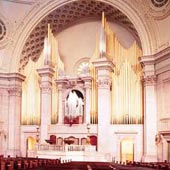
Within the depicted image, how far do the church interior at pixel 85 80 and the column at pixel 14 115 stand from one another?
69mm

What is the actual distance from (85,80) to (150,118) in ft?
17.1

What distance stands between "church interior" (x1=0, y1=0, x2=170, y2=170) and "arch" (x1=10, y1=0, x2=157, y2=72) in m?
0.06

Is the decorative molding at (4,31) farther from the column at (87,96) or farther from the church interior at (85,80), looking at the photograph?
the column at (87,96)

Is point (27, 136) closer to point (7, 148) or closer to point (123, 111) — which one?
point (7, 148)

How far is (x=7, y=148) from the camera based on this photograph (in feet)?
90.8

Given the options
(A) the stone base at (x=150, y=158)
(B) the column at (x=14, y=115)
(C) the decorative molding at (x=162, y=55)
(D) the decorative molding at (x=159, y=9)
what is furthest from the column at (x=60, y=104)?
(D) the decorative molding at (x=159, y=9)

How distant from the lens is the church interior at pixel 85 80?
2411cm

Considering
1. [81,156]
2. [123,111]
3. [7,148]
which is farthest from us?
[7,148]

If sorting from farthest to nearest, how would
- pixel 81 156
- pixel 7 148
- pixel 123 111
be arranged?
pixel 7 148 → pixel 123 111 → pixel 81 156

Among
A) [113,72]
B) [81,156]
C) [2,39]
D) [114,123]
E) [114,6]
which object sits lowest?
[81,156]

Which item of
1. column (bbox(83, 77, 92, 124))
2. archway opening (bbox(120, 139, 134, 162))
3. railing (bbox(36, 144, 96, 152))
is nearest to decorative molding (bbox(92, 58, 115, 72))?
column (bbox(83, 77, 92, 124))

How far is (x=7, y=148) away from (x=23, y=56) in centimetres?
668

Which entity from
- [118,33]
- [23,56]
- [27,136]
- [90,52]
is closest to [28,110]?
[27,136]

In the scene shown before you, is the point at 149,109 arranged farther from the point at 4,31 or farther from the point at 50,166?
the point at 50,166
